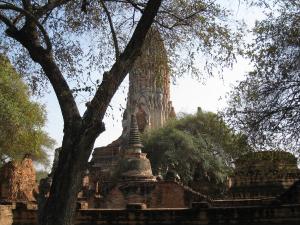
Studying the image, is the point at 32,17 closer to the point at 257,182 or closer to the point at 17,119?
the point at 257,182

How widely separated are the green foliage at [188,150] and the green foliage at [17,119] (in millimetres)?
12041

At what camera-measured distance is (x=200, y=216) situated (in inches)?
396

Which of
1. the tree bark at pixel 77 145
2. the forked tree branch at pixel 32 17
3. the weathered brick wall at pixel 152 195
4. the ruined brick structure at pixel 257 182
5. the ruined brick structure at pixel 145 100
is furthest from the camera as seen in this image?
the weathered brick wall at pixel 152 195

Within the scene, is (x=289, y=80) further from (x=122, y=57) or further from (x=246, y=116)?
(x=122, y=57)

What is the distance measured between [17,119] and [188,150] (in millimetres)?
20542

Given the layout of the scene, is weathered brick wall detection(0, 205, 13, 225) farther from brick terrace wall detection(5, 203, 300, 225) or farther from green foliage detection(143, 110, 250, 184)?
green foliage detection(143, 110, 250, 184)

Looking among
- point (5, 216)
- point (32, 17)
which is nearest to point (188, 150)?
point (5, 216)

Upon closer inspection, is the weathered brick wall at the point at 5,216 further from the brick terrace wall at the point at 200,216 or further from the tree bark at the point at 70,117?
the tree bark at the point at 70,117

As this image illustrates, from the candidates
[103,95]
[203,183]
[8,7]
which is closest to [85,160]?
[103,95]

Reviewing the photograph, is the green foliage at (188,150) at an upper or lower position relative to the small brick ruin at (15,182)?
upper

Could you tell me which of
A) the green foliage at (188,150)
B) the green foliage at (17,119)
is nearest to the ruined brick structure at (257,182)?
the green foliage at (17,119)

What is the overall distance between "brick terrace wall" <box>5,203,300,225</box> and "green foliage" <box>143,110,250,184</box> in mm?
23625

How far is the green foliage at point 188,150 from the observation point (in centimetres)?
3691

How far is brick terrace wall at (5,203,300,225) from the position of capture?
9758 mm
